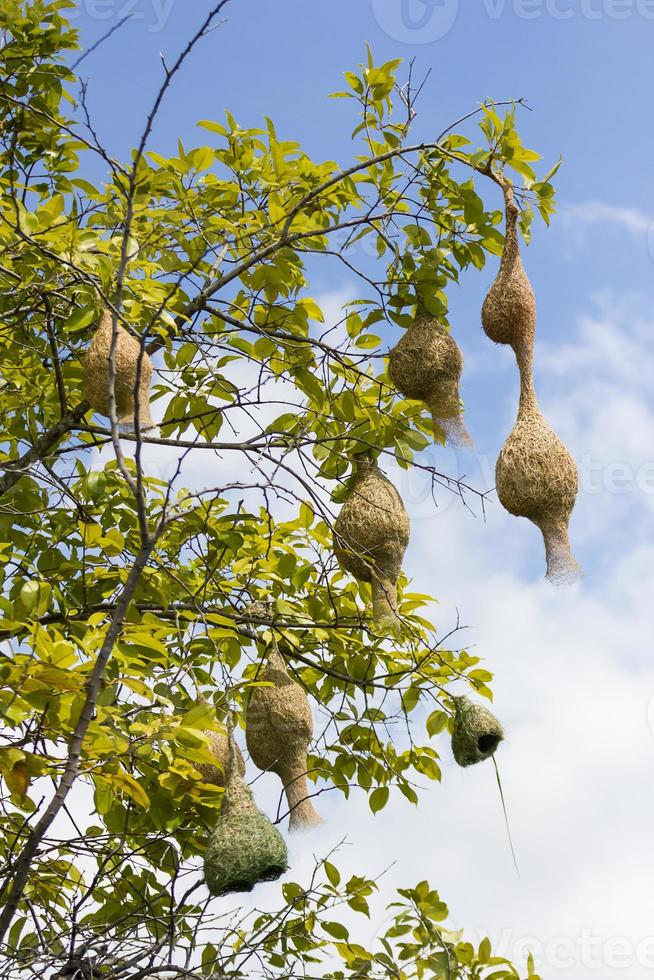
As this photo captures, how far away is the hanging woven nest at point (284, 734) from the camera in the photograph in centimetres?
333

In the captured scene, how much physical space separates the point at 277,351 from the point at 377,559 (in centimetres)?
91

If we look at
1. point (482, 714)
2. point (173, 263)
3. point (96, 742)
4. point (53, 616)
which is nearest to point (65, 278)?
point (173, 263)

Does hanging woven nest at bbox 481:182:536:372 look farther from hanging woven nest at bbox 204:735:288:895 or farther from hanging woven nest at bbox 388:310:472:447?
hanging woven nest at bbox 204:735:288:895

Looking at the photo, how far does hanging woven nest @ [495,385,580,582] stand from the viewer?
3027mm

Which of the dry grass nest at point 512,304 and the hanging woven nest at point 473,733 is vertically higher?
the dry grass nest at point 512,304

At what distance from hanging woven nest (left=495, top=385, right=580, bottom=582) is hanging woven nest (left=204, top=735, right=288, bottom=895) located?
A: 3.37ft

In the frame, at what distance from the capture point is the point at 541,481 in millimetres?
3025

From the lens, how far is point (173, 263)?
12.4 ft

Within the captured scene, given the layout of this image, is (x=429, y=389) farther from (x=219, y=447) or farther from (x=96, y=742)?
(x=96, y=742)

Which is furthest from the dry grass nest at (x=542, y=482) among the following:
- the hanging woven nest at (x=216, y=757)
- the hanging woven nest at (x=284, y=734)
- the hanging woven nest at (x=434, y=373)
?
the hanging woven nest at (x=216, y=757)

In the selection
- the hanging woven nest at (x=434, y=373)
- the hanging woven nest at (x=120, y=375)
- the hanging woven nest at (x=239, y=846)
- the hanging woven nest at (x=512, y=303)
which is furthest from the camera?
→ the hanging woven nest at (x=434, y=373)

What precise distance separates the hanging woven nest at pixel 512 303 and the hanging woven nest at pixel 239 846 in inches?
54.7

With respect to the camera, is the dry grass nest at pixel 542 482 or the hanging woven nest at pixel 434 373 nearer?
the dry grass nest at pixel 542 482

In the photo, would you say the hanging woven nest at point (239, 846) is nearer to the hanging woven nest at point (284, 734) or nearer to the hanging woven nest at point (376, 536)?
the hanging woven nest at point (284, 734)
